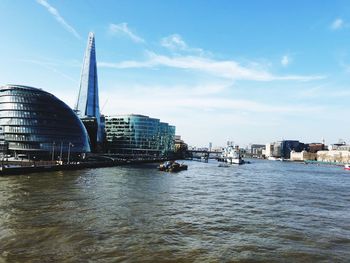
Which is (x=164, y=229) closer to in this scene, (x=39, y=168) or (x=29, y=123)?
(x=39, y=168)

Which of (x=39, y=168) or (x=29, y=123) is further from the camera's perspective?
(x=29, y=123)

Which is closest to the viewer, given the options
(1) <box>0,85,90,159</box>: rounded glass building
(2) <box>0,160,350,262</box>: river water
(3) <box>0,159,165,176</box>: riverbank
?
(2) <box>0,160,350,262</box>: river water

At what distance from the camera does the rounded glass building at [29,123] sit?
11219cm

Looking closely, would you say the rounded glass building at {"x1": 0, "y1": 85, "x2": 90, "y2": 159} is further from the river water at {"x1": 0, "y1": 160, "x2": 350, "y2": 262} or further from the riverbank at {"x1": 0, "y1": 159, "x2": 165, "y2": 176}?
the river water at {"x1": 0, "y1": 160, "x2": 350, "y2": 262}

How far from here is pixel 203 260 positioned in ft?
68.0

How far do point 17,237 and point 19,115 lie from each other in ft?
317

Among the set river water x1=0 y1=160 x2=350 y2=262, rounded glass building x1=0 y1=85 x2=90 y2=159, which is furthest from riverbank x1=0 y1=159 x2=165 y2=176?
river water x1=0 y1=160 x2=350 y2=262

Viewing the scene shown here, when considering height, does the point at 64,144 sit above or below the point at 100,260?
above

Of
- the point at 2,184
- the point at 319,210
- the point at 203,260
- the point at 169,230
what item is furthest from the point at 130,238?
the point at 2,184

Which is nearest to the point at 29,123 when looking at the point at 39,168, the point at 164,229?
the point at 39,168

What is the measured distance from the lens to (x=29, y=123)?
113 m

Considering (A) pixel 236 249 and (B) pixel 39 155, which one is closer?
(A) pixel 236 249

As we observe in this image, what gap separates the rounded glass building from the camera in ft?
368

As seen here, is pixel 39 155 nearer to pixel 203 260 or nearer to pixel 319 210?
pixel 319 210
